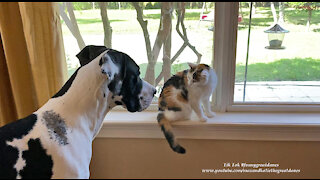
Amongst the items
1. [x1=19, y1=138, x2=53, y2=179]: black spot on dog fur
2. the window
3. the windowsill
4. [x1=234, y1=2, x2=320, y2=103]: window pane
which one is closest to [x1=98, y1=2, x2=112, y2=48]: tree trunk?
the window

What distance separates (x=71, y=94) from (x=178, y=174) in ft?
2.77

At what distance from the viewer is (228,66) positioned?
1.47m

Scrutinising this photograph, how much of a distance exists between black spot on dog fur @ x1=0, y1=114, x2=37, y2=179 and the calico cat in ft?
1.98

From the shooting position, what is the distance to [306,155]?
4.97ft

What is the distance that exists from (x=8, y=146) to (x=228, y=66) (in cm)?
96

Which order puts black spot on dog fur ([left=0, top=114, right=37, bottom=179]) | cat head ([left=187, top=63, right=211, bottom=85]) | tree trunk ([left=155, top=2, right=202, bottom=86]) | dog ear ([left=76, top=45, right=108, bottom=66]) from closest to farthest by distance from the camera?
black spot on dog fur ([left=0, top=114, right=37, bottom=179]) < dog ear ([left=76, top=45, right=108, bottom=66]) < cat head ([left=187, top=63, right=211, bottom=85]) < tree trunk ([left=155, top=2, right=202, bottom=86])

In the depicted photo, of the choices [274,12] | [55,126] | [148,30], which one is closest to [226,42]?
[274,12]

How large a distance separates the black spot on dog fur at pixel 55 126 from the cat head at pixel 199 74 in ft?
1.97

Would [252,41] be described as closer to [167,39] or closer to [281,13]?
[281,13]

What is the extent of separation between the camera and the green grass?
1.51 metres

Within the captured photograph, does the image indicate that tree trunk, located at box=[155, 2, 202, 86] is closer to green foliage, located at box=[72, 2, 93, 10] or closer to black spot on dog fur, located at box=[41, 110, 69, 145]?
green foliage, located at box=[72, 2, 93, 10]

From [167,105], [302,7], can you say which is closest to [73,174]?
[167,105]

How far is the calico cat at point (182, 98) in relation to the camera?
1.38 meters

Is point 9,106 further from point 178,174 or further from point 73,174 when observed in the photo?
point 178,174
